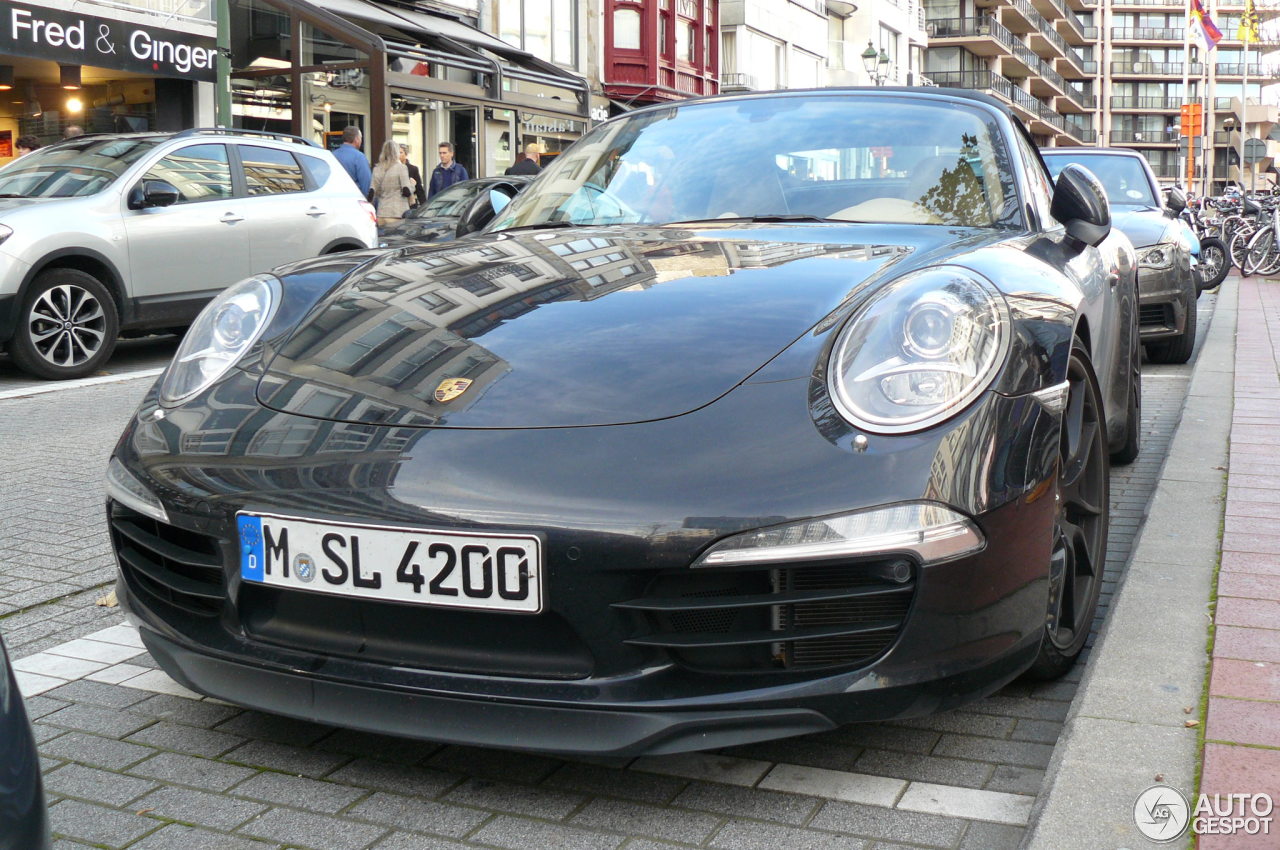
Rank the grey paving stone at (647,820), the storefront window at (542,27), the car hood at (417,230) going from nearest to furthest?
the grey paving stone at (647,820)
the car hood at (417,230)
the storefront window at (542,27)

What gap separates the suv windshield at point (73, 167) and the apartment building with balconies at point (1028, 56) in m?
42.2

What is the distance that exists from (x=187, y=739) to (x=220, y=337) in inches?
32.1

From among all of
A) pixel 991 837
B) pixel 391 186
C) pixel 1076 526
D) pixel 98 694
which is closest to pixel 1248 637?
pixel 1076 526

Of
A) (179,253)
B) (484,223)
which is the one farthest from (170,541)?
(179,253)

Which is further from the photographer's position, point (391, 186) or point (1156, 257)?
point (391, 186)

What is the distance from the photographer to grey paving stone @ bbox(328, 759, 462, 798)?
2.41 m

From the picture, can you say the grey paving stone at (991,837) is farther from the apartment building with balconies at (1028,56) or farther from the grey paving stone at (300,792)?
the apartment building with balconies at (1028,56)

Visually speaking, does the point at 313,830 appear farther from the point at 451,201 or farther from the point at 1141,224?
the point at 451,201

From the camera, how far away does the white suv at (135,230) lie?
8.48 m

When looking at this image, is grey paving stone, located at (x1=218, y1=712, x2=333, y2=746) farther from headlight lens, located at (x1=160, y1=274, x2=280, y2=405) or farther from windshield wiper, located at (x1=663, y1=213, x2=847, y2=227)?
windshield wiper, located at (x1=663, y1=213, x2=847, y2=227)

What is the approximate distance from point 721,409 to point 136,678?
1551mm

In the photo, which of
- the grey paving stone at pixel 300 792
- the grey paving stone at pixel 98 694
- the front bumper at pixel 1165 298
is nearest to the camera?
the grey paving stone at pixel 300 792

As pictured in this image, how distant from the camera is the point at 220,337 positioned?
2844 millimetres

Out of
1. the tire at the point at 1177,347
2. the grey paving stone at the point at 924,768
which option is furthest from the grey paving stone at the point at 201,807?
the tire at the point at 1177,347
